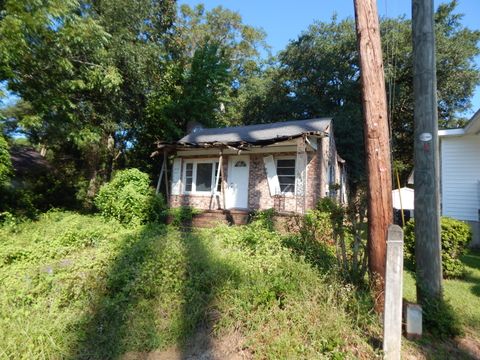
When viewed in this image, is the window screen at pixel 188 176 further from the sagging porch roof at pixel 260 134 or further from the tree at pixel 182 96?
the tree at pixel 182 96

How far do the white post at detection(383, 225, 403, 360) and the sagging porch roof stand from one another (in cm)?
722

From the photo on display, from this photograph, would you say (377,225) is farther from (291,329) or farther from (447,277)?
(447,277)

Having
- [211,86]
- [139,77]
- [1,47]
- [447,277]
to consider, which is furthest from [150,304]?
[211,86]

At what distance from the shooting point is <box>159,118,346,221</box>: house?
1062cm

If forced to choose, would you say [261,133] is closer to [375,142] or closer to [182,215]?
[182,215]

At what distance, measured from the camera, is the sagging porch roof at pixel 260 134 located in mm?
10573

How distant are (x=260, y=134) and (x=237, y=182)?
96.8 inches

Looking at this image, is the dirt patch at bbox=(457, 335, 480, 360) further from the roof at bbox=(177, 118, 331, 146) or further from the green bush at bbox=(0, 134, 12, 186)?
the green bush at bbox=(0, 134, 12, 186)

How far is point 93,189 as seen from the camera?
16.8 m

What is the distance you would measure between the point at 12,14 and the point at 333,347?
31.5 feet

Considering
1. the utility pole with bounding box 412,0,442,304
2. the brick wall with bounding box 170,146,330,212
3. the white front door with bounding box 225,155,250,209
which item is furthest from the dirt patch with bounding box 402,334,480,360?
the white front door with bounding box 225,155,250,209

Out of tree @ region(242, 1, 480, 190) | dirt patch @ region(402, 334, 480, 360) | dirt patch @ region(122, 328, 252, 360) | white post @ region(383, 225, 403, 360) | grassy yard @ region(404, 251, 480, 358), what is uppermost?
tree @ region(242, 1, 480, 190)

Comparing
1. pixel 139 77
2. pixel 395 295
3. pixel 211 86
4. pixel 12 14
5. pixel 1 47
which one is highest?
pixel 211 86

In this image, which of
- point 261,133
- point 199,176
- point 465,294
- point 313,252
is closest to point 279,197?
point 261,133
